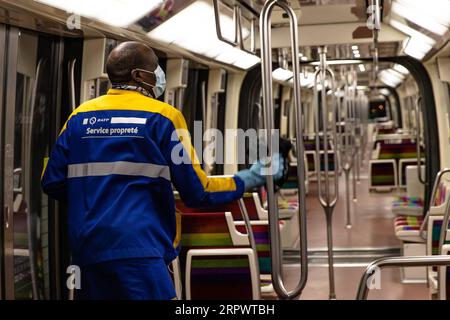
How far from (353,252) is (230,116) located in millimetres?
2133

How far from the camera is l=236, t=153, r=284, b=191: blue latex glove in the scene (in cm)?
248

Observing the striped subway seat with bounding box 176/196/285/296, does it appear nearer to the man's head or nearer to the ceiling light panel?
the ceiling light panel

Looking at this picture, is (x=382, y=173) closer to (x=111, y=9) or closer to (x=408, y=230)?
(x=408, y=230)

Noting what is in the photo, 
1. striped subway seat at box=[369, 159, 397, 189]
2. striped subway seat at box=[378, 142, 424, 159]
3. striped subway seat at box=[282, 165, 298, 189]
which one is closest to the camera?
striped subway seat at box=[282, 165, 298, 189]

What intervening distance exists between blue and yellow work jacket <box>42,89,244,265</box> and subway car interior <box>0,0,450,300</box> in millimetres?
302

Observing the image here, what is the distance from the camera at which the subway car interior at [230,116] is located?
11.9 ft

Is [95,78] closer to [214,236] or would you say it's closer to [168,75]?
[214,236]

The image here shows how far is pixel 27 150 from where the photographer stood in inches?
175

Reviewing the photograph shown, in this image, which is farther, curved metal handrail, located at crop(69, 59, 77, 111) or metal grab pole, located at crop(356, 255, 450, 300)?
curved metal handrail, located at crop(69, 59, 77, 111)

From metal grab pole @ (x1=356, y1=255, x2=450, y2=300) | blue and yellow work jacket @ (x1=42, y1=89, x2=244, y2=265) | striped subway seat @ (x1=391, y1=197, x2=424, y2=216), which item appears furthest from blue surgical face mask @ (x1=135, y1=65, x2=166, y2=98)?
striped subway seat @ (x1=391, y1=197, x2=424, y2=216)

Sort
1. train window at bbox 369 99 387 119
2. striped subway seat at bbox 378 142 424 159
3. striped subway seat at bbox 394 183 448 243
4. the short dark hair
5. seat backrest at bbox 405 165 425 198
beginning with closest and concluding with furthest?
the short dark hair
striped subway seat at bbox 394 183 448 243
seat backrest at bbox 405 165 425 198
striped subway seat at bbox 378 142 424 159
train window at bbox 369 99 387 119

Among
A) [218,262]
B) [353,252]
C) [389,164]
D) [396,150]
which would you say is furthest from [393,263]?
[396,150]

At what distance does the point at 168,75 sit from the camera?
6551 mm

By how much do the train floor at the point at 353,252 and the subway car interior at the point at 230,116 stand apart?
0.11ft
